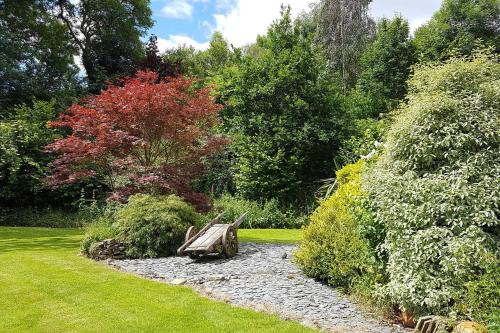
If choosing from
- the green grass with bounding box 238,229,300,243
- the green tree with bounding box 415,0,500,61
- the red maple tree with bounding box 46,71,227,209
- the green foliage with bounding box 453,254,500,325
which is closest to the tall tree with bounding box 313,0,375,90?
the green tree with bounding box 415,0,500,61

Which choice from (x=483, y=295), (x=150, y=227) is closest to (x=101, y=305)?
(x=150, y=227)

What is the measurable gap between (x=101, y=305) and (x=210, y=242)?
288 centimetres

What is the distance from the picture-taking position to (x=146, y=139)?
33.0 ft

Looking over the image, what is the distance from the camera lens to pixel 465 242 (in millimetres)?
4645

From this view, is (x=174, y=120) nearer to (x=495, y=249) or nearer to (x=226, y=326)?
(x=226, y=326)

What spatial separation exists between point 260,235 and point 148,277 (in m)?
6.11

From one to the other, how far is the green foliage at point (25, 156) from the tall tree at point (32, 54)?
2892mm

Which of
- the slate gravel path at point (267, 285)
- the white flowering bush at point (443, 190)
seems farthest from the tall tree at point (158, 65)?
the white flowering bush at point (443, 190)

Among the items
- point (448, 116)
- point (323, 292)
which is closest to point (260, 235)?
point (323, 292)

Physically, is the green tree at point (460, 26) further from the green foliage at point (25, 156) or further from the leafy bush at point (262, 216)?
the green foliage at point (25, 156)

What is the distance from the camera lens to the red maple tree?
9711mm

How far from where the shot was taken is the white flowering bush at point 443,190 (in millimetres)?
4629

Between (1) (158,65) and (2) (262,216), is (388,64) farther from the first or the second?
(1) (158,65)

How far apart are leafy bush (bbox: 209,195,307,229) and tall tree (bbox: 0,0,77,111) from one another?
10209 millimetres
